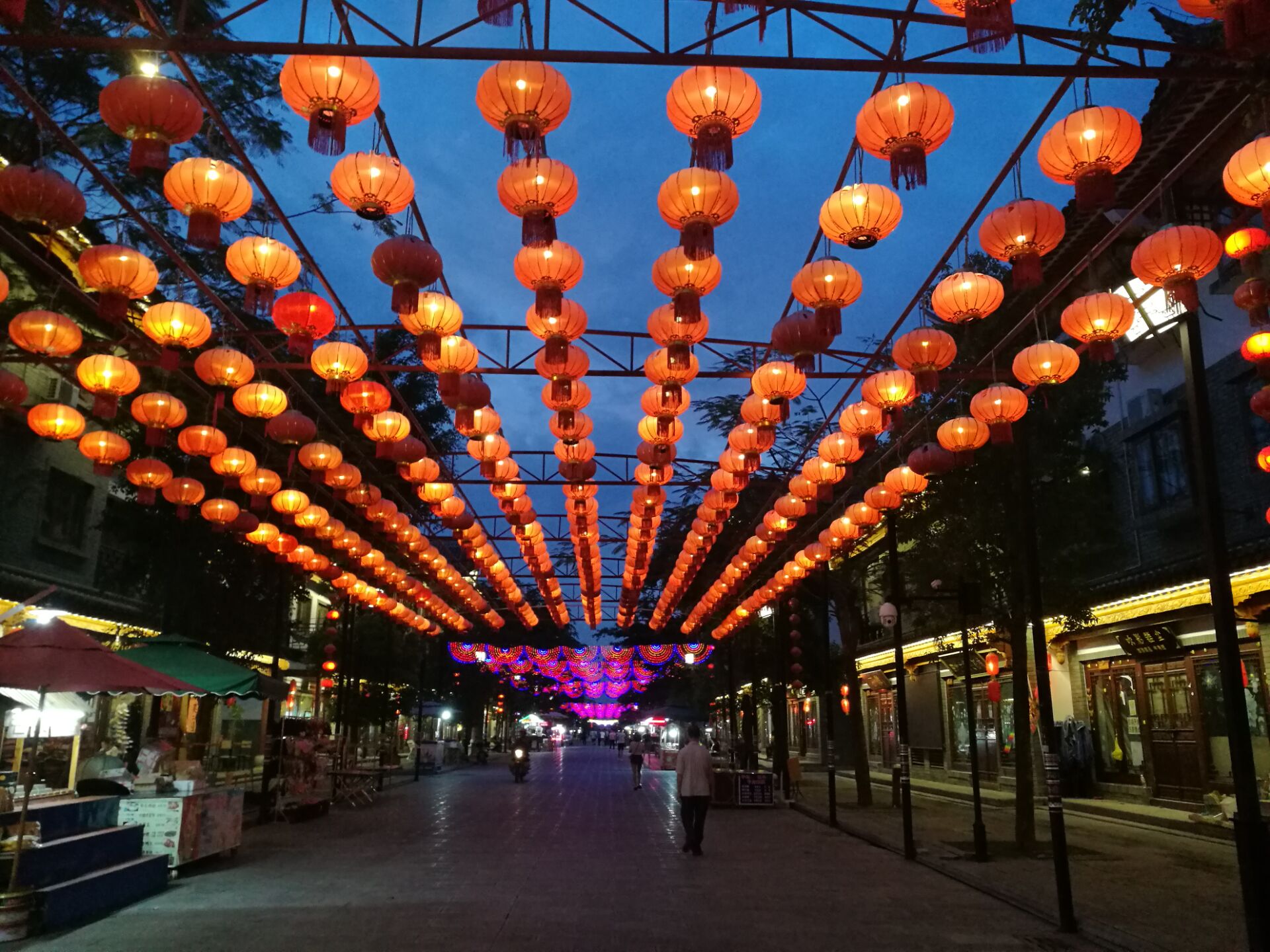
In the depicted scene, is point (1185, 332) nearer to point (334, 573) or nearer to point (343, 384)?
point (343, 384)

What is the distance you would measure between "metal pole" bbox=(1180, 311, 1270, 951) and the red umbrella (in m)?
9.99

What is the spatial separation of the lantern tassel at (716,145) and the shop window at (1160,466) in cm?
1344

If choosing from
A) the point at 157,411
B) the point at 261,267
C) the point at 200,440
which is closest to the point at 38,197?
the point at 261,267

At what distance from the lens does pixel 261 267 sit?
28.0 ft

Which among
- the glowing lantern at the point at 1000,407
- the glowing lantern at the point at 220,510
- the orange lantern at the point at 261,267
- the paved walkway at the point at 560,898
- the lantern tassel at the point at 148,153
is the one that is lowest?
the paved walkway at the point at 560,898

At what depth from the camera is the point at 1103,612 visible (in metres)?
18.4

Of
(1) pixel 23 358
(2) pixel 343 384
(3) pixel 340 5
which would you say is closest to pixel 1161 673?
(2) pixel 343 384

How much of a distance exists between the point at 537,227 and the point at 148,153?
9.30 feet

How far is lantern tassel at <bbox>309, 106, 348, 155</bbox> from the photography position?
6531 mm

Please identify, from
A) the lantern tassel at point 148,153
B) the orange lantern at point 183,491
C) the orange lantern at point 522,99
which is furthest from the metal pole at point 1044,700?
the orange lantern at point 183,491

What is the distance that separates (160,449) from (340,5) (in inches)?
518

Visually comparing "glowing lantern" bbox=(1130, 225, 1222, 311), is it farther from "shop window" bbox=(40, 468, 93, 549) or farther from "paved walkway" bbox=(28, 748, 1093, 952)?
"shop window" bbox=(40, 468, 93, 549)

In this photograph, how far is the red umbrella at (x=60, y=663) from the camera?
860cm

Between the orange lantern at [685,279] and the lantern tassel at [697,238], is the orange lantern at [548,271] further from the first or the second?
the lantern tassel at [697,238]
